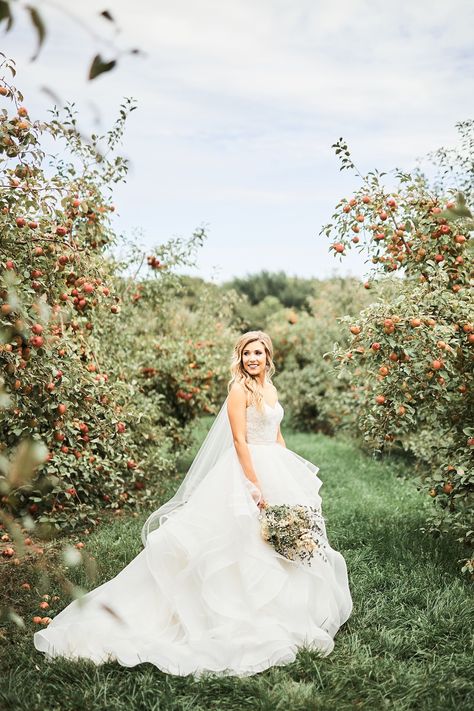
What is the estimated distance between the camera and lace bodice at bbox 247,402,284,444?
166 inches

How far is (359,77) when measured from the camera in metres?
9.20

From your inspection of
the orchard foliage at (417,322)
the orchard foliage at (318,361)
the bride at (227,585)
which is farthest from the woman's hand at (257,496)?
the orchard foliage at (318,361)

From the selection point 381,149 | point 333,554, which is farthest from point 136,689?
point 381,149

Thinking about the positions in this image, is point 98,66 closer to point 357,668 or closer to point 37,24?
point 37,24

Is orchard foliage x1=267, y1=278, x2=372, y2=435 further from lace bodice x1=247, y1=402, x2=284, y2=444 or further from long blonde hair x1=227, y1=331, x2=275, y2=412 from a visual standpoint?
lace bodice x1=247, y1=402, x2=284, y2=444

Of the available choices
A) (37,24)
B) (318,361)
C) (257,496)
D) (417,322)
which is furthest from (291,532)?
(318,361)

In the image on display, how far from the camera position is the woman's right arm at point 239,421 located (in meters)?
4.07

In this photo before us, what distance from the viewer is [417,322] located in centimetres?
419

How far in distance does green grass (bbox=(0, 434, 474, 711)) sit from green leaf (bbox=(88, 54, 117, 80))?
9.23ft

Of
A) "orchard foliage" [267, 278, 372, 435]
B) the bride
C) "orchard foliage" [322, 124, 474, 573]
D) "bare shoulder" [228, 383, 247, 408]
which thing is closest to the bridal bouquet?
the bride

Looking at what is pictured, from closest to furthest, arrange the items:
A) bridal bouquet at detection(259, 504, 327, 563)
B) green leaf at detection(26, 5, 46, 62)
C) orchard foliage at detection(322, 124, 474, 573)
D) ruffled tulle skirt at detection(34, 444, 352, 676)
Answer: green leaf at detection(26, 5, 46, 62)
ruffled tulle skirt at detection(34, 444, 352, 676)
bridal bouquet at detection(259, 504, 327, 563)
orchard foliage at detection(322, 124, 474, 573)

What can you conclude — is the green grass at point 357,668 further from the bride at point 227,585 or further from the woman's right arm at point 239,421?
the woman's right arm at point 239,421

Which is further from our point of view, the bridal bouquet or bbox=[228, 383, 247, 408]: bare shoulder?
bbox=[228, 383, 247, 408]: bare shoulder

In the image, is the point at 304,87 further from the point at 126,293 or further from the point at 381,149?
the point at 126,293
